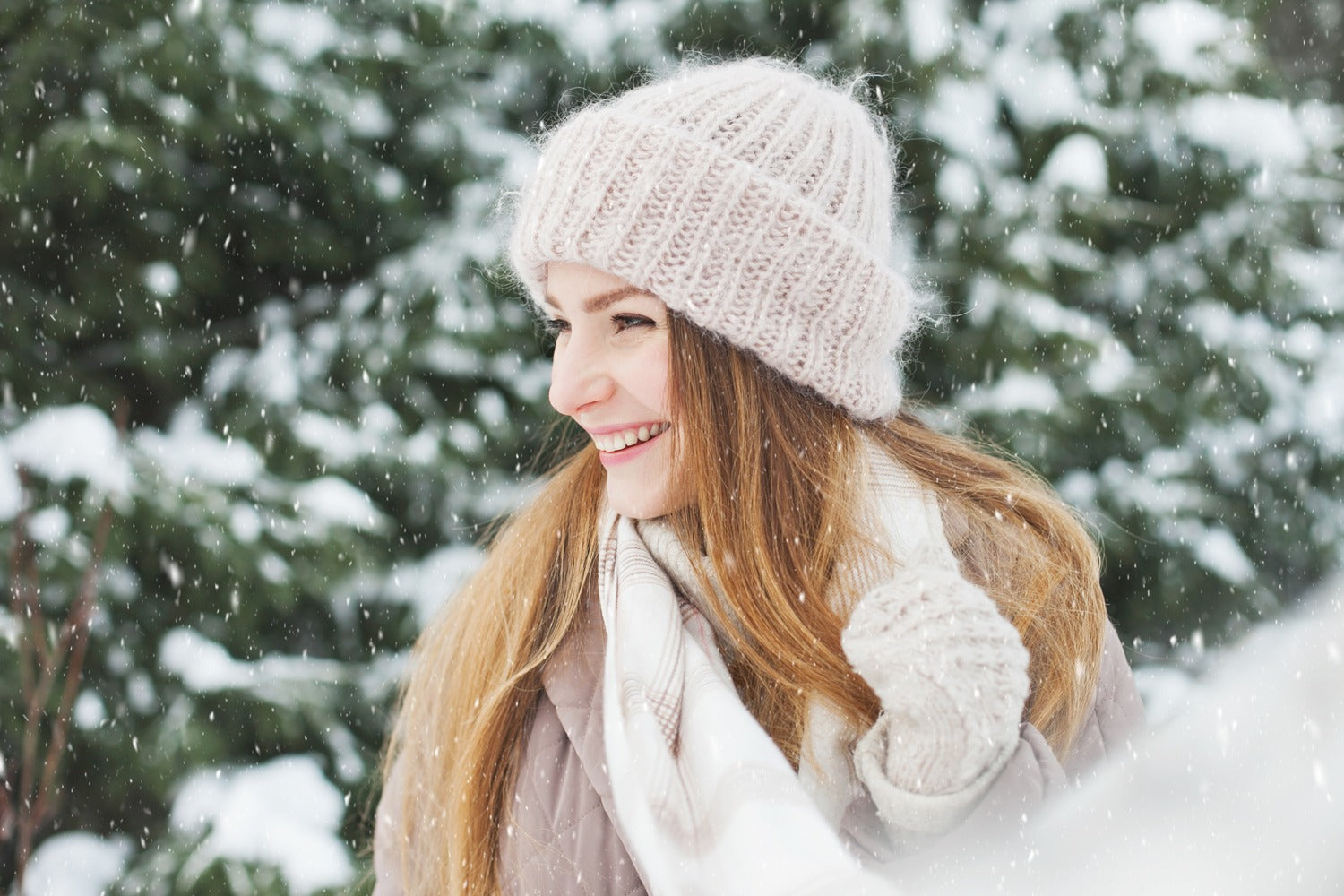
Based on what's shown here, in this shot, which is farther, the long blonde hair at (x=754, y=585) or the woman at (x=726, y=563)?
the long blonde hair at (x=754, y=585)

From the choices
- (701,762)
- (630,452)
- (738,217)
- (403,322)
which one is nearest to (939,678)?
(701,762)

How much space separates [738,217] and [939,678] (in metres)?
0.64

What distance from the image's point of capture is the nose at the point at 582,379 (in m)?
1.38

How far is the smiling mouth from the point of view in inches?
56.1

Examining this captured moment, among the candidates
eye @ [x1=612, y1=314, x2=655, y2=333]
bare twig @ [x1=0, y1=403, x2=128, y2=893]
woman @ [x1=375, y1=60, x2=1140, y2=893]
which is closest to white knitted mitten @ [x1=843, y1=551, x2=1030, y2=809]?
woman @ [x1=375, y1=60, x2=1140, y2=893]

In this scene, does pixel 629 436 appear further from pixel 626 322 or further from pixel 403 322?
pixel 403 322

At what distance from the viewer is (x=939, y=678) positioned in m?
1.11

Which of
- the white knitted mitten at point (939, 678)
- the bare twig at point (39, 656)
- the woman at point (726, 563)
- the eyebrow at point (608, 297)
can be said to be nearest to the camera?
the white knitted mitten at point (939, 678)

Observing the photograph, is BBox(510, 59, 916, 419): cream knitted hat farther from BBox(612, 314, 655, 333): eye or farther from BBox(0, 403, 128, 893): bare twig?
BBox(0, 403, 128, 893): bare twig

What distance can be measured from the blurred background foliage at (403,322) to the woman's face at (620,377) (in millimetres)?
994

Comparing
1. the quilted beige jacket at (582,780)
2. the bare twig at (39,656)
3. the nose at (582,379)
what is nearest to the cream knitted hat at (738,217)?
the nose at (582,379)

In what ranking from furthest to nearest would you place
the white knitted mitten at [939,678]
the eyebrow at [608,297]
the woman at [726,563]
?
1. the eyebrow at [608,297]
2. the woman at [726,563]
3. the white knitted mitten at [939,678]

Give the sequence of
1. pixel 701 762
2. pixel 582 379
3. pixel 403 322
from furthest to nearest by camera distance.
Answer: pixel 403 322 < pixel 582 379 < pixel 701 762

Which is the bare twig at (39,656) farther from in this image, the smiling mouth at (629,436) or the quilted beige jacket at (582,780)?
the smiling mouth at (629,436)
